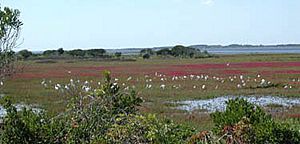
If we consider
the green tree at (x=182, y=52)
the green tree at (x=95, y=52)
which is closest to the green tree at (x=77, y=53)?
the green tree at (x=95, y=52)

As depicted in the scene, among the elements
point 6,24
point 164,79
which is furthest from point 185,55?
point 6,24

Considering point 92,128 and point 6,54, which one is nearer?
point 92,128

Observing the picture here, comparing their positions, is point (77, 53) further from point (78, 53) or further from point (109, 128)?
point (109, 128)

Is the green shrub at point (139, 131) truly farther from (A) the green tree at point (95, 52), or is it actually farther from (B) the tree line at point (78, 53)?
(A) the green tree at point (95, 52)

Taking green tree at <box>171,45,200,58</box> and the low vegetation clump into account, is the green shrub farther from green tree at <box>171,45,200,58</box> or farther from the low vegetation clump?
green tree at <box>171,45,200,58</box>

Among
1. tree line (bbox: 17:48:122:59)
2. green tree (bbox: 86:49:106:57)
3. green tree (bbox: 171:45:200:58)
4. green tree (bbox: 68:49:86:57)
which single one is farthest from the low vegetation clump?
green tree (bbox: 86:49:106:57)

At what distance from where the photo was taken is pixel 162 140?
6766mm

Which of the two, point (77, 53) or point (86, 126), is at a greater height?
point (86, 126)

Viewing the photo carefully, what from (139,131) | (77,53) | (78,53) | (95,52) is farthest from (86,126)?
(95,52)

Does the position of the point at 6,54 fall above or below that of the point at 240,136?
above

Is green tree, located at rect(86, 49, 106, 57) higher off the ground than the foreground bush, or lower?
lower

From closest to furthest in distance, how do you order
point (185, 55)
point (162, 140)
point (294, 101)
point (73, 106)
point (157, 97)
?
point (162, 140)
point (73, 106)
point (294, 101)
point (157, 97)
point (185, 55)

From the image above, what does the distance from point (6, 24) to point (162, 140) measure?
7.48 m

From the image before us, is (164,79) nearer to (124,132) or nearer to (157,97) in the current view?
(157,97)
